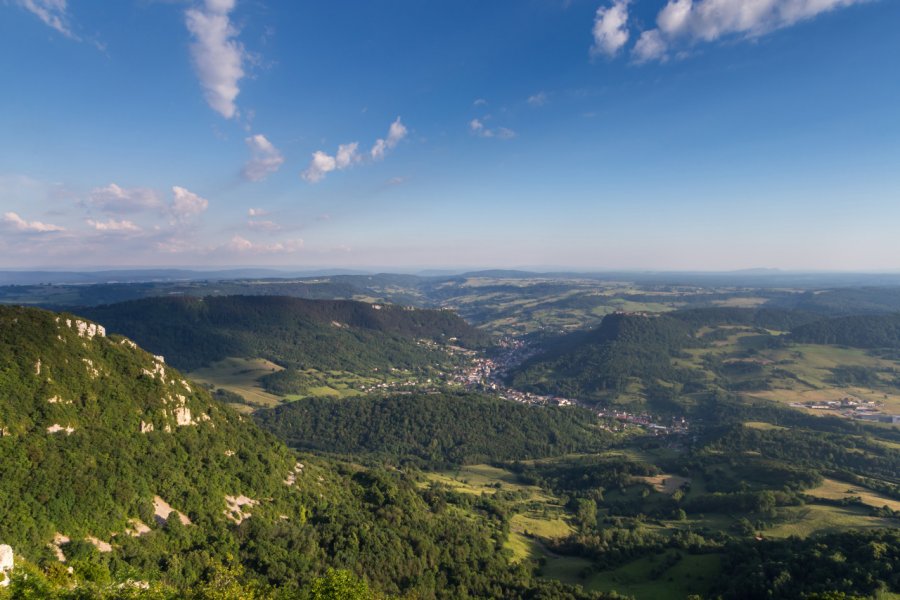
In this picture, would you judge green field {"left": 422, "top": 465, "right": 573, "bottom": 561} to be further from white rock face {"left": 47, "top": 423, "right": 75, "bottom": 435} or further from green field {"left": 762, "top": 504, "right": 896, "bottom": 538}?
white rock face {"left": 47, "top": 423, "right": 75, "bottom": 435}

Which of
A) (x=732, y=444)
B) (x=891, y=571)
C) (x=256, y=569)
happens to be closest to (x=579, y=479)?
(x=732, y=444)

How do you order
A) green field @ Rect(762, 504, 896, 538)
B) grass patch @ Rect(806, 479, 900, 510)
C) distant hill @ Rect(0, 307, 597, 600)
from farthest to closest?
1. grass patch @ Rect(806, 479, 900, 510)
2. green field @ Rect(762, 504, 896, 538)
3. distant hill @ Rect(0, 307, 597, 600)

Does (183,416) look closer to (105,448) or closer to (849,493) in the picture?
(105,448)

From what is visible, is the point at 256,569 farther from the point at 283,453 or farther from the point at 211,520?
the point at 283,453

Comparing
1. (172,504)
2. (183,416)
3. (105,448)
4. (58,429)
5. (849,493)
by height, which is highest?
(58,429)

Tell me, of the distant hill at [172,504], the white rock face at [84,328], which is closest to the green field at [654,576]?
the distant hill at [172,504]

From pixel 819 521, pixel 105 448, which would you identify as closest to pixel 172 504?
pixel 105 448

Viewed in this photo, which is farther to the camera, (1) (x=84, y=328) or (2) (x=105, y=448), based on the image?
(1) (x=84, y=328)

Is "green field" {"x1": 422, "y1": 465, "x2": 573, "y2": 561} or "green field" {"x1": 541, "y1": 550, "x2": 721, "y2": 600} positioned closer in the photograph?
"green field" {"x1": 541, "y1": 550, "x2": 721, "y2": 600}

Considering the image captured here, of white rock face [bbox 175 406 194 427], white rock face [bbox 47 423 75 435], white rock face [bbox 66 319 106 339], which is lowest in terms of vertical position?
white rock face [bbox 175 406 194 427]

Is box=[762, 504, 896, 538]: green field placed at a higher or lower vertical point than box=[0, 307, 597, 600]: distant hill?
lower

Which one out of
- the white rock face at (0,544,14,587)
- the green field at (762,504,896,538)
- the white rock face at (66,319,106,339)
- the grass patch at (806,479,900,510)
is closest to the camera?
the white rock face at (0,544,14,587)

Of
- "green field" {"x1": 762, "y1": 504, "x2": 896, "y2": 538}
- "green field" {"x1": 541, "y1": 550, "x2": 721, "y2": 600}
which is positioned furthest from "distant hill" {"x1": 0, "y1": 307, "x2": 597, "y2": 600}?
"green field" {"x1": 762, "y1": 504, "x2": 896, "y2": 538}
